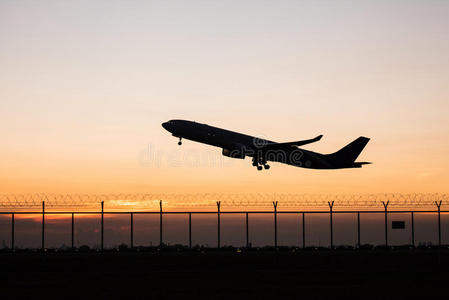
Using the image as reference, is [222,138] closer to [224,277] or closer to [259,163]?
[259,163]

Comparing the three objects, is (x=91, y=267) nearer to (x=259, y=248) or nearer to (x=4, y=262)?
(x=4, y=262)

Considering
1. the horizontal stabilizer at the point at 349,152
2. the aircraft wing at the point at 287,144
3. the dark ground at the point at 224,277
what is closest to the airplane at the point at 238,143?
the aircraft wing at the point at 287,144

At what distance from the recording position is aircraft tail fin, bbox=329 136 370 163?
97.4 m

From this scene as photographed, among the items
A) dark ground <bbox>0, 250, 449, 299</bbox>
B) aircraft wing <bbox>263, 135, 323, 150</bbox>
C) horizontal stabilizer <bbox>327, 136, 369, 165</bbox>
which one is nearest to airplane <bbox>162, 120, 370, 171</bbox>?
aircraft wing <bbox>263, 135, 323, 150</bbox>

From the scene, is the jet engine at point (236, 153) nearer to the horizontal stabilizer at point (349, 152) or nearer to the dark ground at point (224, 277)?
the dark ground at point (224, 277)

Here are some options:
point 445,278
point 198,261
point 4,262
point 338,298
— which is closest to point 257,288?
point 338,298

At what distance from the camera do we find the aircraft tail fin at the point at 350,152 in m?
97.4

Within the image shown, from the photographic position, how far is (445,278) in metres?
40.0

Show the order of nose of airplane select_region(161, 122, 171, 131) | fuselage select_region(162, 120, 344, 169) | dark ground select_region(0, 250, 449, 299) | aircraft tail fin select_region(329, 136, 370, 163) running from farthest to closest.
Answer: aircraft tail fin select_region(329, 136, 370, 163)
nose of airplane select_region(161, 122, 171, 131)
fuselage select_region(162, 120, 344, 169)
dark ground select_region(0, 250, 449, 299)

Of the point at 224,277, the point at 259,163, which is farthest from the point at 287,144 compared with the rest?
the point at 224,277

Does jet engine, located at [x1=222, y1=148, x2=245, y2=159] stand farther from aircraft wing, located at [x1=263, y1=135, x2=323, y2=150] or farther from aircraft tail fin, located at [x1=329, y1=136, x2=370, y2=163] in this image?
Result: aircraft tail fin, located at [x1=329, y1=136, x2=370, y2=163]

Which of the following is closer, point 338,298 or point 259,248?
point 338,298

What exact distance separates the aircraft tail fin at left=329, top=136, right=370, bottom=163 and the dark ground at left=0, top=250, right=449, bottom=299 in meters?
37.8

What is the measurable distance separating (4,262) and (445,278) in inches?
1367
